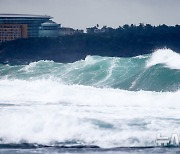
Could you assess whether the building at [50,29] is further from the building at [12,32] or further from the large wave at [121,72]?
the large wave at [121,72]

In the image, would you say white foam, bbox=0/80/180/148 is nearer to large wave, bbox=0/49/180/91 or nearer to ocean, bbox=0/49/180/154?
ocean, bbox=0/49/180/154

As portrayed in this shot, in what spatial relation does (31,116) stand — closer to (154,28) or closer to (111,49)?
(111,49)

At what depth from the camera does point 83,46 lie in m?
45.2

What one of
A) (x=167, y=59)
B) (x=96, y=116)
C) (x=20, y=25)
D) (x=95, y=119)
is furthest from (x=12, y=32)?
(x=95, y=119)

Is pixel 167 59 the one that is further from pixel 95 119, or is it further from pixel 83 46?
pixel 83 46

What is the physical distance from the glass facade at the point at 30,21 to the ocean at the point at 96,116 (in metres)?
43.3

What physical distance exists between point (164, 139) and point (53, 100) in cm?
551

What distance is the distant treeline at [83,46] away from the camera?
43500mm

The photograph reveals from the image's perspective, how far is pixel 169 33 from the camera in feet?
154

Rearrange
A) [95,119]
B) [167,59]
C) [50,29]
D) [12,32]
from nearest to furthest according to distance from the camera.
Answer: [95,119], [167,59], [12,32], [50,29]

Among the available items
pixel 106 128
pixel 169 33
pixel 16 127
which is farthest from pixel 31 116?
pixel 169 33

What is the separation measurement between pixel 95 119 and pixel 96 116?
0.38 metres

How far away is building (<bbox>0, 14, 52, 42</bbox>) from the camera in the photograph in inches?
2286

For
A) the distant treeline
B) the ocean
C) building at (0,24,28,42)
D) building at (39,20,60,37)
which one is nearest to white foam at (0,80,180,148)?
the ocean
